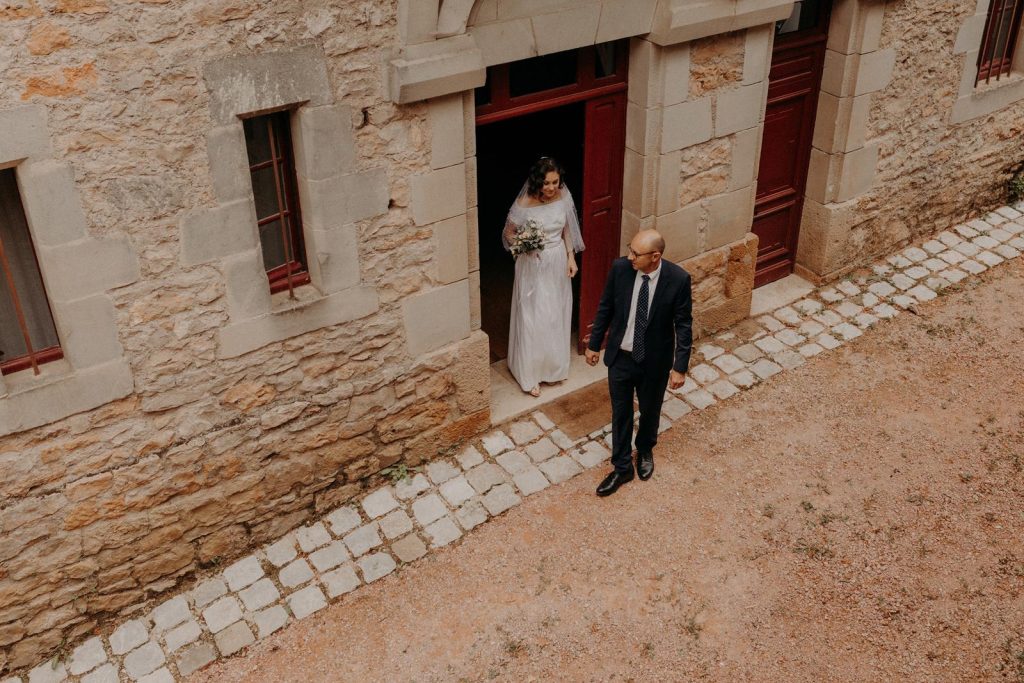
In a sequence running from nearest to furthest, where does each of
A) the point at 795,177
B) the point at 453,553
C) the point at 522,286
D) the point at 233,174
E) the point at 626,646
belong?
the point at 233,174, the point at 626,646, the point at 453,553, the point at 522,286, the point at 795,177

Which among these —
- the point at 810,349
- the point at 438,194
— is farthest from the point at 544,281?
the point at 810,349

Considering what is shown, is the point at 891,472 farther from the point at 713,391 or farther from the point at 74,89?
the point at 74,89

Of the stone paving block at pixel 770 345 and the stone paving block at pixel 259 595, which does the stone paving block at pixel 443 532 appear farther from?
the stone paving block at pixel 770 345

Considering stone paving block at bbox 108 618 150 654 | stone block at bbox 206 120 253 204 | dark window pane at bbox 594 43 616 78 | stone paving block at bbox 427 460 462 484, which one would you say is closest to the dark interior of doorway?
dark window pane at bbox 594 43 616 78

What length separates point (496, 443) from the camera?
6.87 meters

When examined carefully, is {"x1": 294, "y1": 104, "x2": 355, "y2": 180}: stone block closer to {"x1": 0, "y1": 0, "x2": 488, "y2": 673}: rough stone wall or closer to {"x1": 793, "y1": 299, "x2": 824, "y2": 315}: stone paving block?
Answer: {"x1": 0, "y1": 0, "x2": 488, "y2": 673}: rough stone wall

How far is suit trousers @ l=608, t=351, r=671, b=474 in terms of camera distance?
6090mm

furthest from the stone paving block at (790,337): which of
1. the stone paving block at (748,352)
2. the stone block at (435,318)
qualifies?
the stone block at (435,318)

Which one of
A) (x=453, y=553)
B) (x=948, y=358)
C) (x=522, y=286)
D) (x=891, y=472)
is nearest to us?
(x=453, y=553)

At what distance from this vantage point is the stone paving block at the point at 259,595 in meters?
5.82

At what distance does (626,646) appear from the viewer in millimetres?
5461

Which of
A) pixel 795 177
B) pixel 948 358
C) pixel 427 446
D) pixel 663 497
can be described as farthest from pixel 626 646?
pixel 795 177

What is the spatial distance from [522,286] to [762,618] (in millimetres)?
2842

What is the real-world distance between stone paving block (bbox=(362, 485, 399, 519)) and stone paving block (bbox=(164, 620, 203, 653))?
125 cm
